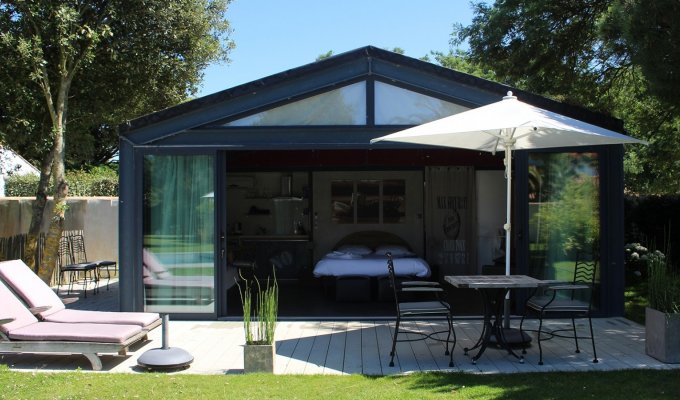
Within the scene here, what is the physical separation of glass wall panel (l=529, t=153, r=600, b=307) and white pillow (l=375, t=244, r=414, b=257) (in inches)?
109

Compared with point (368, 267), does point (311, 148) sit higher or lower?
higher

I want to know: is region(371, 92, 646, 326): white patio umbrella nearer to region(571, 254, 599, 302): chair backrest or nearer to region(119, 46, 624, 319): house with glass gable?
region(119, 46, 624, 319): house with glass gable

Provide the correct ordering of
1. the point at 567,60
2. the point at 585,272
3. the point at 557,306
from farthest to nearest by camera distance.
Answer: the point at 567,60
the point at 585,272
the point at 557,306

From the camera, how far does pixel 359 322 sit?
800cm

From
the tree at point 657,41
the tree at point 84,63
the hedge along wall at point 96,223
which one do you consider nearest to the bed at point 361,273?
the tree at point 84,63

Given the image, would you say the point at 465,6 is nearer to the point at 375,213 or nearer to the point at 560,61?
the point at 560,61

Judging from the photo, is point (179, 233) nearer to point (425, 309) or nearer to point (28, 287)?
point (28, 287)

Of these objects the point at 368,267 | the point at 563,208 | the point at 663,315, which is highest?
the point at 563,208

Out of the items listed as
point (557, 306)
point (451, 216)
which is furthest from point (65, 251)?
point (557, 306)

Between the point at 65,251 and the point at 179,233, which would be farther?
the point at 65,251

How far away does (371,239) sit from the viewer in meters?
12.2

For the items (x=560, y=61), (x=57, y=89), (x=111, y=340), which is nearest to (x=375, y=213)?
(x=560, y=61)

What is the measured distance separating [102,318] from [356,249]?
5.42 m

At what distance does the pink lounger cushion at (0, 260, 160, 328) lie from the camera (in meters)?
6.38
